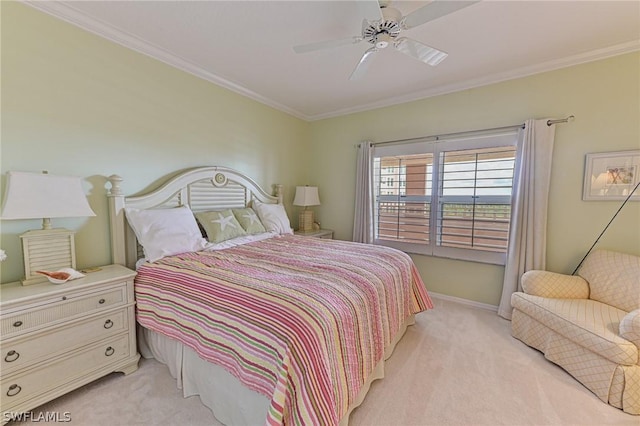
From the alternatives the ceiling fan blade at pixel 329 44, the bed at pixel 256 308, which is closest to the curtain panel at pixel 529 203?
the bed at pixel 256 308

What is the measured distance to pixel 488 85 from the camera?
2.82m

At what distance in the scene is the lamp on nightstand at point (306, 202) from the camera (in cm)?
382

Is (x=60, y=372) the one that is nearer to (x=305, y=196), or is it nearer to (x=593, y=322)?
(x=305, y=196)

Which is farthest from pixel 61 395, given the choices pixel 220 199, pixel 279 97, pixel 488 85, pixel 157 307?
pixel 488 85

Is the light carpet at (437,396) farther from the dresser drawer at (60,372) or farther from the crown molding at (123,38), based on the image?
the crown molding at (123,38)

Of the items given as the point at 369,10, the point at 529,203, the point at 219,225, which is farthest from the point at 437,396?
the point at 369,10

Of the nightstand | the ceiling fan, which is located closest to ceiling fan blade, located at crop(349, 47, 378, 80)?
the ceiling fan

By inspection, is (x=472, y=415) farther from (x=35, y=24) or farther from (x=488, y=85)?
(x=35, y=24)

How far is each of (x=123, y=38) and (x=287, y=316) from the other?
2584 millimetres

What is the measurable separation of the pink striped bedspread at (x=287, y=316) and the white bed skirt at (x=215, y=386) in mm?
123

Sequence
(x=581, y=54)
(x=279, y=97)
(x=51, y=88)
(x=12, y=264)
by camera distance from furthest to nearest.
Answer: (x=279, y=97) → (x=581, y=54) → (x=51, y=88) → (x=12, y=264)

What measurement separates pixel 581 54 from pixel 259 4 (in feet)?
9.38

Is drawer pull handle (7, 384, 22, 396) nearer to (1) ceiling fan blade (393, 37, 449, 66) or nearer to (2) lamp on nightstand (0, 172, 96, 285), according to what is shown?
(2) lamp on nightstand (0, 172, 96, 285)

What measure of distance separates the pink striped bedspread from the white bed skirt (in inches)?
4.8
